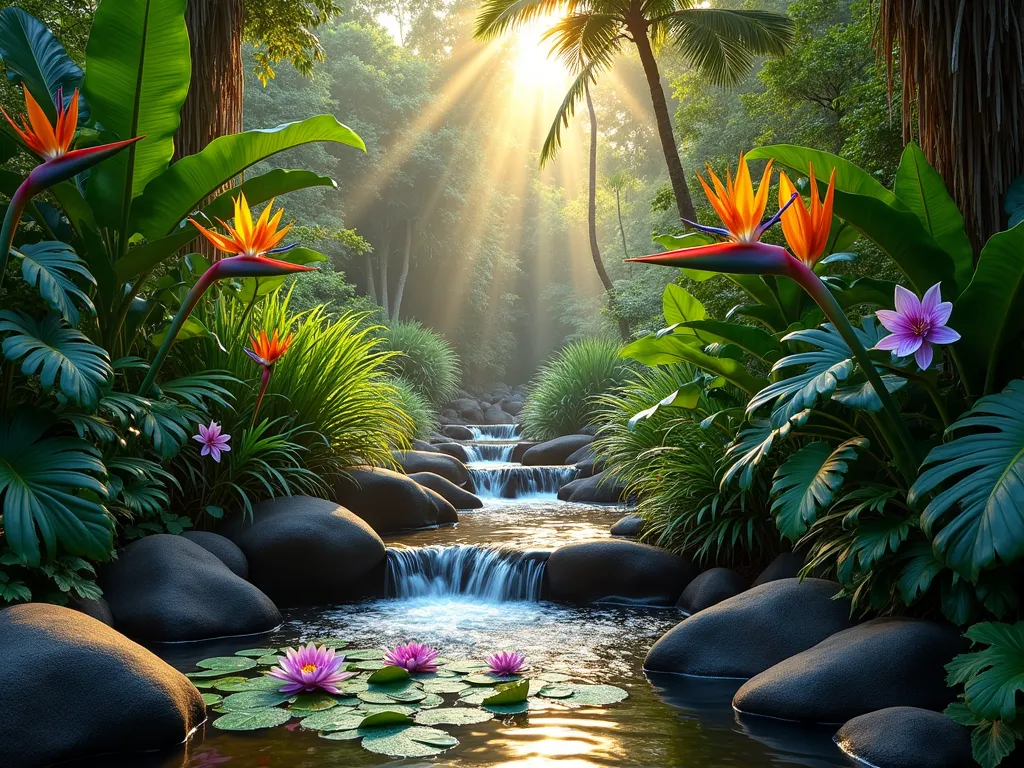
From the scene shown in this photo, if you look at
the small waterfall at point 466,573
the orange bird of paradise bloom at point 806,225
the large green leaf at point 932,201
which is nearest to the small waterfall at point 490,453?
the small waterfall at point 466,573

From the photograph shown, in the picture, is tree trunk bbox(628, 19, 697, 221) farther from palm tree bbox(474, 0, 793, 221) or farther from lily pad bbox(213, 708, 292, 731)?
lily pad bbox(213, 708, 292, 731)

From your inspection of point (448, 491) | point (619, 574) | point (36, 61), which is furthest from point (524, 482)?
point (36, 61)

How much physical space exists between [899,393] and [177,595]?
3560 millimetres

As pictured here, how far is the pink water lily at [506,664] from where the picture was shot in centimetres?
349

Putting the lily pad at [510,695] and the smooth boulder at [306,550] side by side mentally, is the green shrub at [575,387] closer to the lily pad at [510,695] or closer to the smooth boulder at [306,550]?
the smooth boulder at [306,550]

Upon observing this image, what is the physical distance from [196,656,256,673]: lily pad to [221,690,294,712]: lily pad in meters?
0.33

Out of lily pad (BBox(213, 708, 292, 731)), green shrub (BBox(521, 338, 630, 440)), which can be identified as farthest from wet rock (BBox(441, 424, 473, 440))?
lily pad (BBox(213, 708, 292, 731))

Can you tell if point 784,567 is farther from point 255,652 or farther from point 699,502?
point 255,652

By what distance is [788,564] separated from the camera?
14.8 feet

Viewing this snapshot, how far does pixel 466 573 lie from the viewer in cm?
586

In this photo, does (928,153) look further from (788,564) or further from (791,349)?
(788,564)

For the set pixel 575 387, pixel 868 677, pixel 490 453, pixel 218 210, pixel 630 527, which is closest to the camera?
pixel 868 677

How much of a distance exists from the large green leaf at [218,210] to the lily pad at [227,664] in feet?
6.59

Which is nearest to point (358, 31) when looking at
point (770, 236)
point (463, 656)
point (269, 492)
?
point (770, 236)
